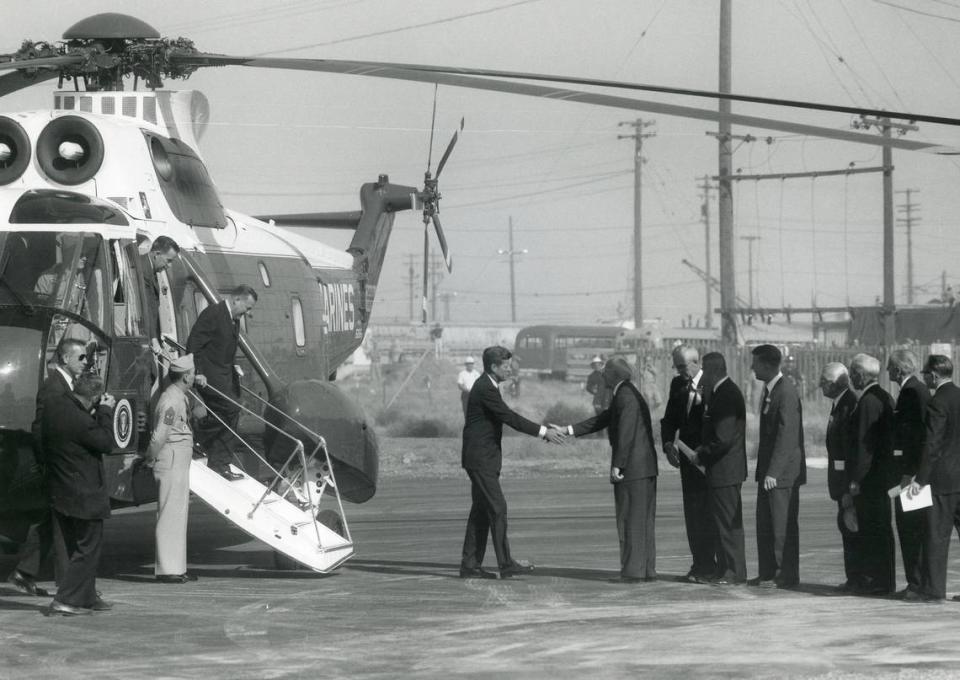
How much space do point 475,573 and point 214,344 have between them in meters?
2.94

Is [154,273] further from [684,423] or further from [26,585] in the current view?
[684,423]

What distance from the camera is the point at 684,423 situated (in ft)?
39.7

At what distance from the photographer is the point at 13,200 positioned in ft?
40.7

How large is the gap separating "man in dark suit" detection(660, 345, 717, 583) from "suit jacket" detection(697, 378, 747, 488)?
0.18 meters

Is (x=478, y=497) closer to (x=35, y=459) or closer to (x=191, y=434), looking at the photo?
(x=191, y=434)

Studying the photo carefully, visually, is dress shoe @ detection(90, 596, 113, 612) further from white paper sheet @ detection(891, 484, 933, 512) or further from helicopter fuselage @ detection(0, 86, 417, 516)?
white paper sheet @ detection(891, 484, 933, 512)

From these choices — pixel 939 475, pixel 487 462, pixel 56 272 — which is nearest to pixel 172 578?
pixel 56 272

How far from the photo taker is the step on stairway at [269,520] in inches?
463

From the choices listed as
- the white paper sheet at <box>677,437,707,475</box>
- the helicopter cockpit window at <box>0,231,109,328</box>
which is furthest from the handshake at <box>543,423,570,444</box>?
the helicopter cockpit window at <box>0,231,109,328</box>

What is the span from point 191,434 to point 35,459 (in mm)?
1405

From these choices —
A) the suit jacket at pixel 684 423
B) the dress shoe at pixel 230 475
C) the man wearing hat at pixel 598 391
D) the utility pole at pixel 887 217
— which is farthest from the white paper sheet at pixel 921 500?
the utility pole at pixel 887 217

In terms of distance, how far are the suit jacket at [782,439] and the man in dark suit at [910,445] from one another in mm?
994

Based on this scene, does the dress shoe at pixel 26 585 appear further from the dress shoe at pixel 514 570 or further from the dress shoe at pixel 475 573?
the dress shoe at pixel 514 570

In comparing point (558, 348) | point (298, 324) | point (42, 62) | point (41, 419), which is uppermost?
point (42, 62)
